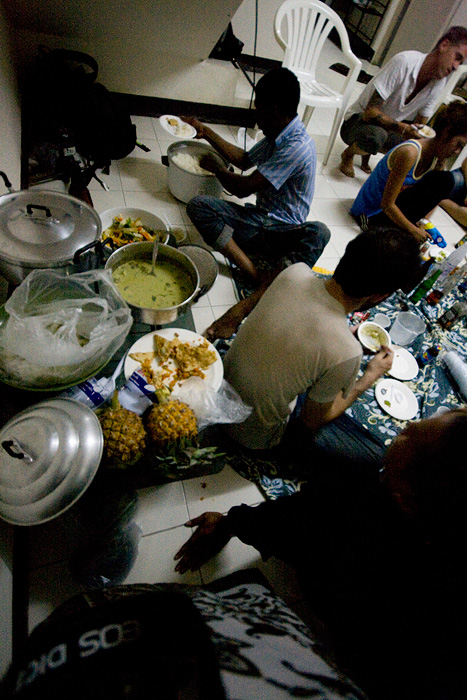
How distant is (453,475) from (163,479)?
3.46 ft

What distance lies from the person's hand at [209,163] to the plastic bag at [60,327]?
5.66 feet

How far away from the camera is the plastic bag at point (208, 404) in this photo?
4.10 feet

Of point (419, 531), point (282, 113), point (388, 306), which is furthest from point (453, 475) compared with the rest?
point (282, 113)

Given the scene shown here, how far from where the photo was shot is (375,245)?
114cm

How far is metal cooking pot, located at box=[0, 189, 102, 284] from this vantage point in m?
1.17

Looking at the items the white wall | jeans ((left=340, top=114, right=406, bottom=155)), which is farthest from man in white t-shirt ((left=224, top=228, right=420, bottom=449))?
jeans ((left=340, top=114, right=406, bottom=155))

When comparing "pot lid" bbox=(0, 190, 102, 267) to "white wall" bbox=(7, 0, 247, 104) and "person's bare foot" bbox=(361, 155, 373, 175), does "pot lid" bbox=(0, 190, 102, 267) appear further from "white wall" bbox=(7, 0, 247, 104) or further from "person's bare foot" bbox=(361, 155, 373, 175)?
"person's bare foot" bbox=(361, 155, 373, 175)

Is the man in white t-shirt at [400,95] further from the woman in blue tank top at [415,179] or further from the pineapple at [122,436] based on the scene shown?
the pineapple at [122,436]

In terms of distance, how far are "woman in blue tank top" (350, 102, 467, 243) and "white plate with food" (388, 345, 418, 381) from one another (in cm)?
112

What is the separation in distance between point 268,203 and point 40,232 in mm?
1639

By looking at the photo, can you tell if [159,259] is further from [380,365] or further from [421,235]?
[421,235]

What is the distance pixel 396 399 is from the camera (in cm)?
202

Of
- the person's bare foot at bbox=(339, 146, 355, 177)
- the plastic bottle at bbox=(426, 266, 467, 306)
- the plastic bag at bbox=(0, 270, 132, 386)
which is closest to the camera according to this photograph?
the plastic bag at bbox=(0, 270, 132, 386)

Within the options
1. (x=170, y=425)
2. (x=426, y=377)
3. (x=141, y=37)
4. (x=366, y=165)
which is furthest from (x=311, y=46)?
(x=170, y=425)
